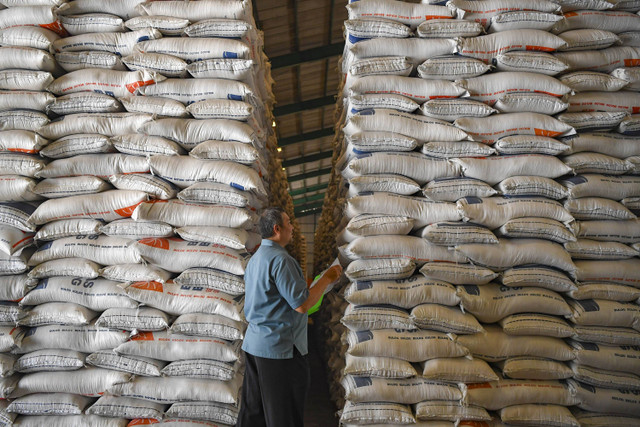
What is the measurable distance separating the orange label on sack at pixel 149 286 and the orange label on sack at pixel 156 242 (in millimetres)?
219

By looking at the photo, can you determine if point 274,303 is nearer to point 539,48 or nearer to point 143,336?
point 143,336

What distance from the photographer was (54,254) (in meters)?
2.54

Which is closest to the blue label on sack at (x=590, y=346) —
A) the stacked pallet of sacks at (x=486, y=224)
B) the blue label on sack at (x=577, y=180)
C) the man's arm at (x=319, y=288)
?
the stacked pallet of sacks at (x=486, y=224)

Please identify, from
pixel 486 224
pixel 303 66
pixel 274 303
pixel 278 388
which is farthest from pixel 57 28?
pixel 303 66

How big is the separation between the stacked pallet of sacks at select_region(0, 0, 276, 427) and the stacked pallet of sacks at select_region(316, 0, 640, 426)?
78cm

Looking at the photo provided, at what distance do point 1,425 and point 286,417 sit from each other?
1.81 metres

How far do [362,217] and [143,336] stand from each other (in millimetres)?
1498

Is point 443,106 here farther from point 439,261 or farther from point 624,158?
point 624,158

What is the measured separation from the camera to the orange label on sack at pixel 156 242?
2488mm

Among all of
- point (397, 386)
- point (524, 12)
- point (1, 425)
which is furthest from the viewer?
point (524, 12)

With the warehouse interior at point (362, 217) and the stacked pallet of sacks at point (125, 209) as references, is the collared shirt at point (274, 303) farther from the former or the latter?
the stacked pallet of sacks at point (125, 209)

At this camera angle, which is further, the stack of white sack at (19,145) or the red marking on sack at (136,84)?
the red marking on sack at (136,84)

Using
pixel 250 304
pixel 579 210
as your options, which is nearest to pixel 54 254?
pixel 250 304

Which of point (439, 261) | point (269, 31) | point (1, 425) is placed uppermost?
point (269, 31)
